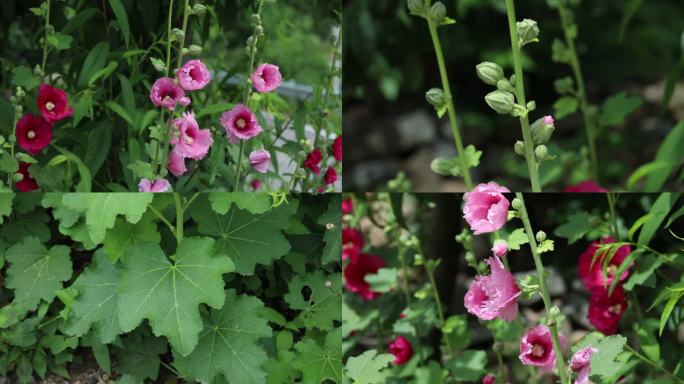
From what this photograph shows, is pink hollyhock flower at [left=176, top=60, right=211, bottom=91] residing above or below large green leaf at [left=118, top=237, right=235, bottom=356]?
above

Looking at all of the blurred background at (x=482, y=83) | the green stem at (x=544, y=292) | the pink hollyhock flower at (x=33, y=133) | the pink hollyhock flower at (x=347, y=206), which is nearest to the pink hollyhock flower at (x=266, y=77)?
the pink hollyhock flower at (x=347, y=206)

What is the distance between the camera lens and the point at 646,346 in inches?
48.3

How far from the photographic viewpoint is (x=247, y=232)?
4.14ft

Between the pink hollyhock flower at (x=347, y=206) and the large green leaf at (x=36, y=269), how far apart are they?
1.58ft

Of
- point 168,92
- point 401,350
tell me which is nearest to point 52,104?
point 168,92

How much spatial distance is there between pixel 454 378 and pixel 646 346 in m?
0.30

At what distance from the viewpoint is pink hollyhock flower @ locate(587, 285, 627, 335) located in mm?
1291

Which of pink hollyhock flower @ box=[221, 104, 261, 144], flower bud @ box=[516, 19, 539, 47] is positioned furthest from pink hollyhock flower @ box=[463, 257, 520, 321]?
pink hollyhock flower @ box=[221, 104, 261, 144]

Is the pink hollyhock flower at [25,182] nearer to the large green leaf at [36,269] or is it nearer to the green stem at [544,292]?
the large green leaf at [36,269]

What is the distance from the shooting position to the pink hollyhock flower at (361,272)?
59.2 inches

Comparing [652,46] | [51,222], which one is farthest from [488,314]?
[652,46]

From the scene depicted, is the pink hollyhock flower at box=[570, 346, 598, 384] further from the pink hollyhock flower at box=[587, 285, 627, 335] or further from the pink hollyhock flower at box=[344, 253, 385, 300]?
the pink hollyhock flower at box=[344, 253, 385, 300]

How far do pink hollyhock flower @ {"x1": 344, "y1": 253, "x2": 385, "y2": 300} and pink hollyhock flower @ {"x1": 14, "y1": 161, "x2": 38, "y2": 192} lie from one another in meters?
0.55

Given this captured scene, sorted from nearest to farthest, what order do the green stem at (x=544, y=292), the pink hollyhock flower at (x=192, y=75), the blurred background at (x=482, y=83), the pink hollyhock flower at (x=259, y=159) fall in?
the green stem at (x=544, y=292) < the pink hollyhock flower at (x=192, y=75) < the pink hollyhock flower at (x=259, y=159) < the blurred background at (x=482, y=83)
